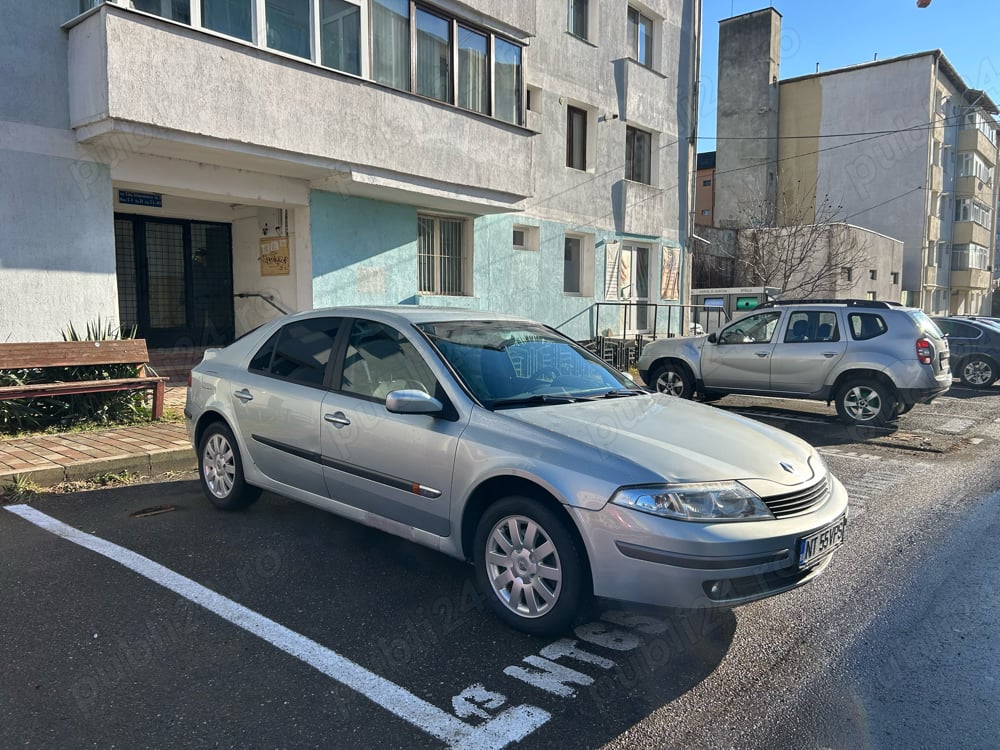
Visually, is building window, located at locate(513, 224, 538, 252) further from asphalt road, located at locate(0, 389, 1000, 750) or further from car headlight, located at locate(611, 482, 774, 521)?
car headlight, located at locate(611, 482, 774, 521)

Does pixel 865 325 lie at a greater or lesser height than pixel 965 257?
lesser

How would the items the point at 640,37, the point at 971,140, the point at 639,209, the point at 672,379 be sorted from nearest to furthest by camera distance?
the point at 672,379 < the point at 639,209 < the point at 640,37 < the point at 971,140

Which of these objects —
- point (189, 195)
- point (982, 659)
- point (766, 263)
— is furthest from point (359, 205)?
point (766, 263)

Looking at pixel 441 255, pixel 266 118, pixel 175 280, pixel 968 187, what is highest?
pixel 968 187

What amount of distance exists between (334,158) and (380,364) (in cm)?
637

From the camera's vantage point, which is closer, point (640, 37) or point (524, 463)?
point (524, 463)

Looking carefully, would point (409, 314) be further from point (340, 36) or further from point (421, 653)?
point (340, 36)

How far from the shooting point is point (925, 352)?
9211 mm

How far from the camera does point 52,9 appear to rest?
824 centimetres

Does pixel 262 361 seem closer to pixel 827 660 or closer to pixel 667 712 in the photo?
pixel 667 712

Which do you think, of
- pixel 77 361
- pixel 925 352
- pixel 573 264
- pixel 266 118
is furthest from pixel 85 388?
pixel 573 264

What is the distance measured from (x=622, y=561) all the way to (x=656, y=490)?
35 centimetres

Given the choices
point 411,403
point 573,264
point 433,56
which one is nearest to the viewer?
point 411,403

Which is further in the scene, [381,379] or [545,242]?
[545,242]
